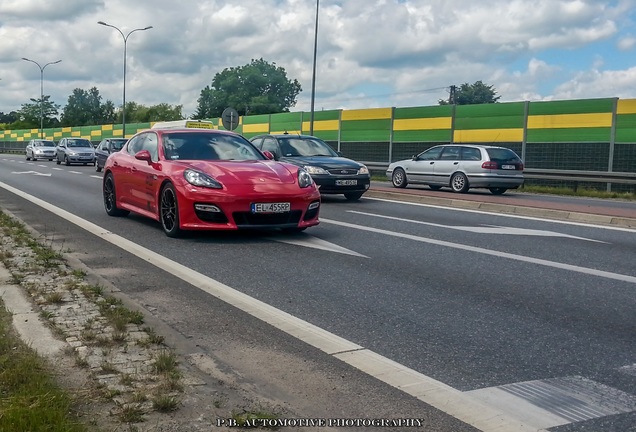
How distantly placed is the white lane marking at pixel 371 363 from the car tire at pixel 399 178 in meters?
17.5

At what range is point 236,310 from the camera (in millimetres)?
5875

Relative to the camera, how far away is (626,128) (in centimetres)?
2484

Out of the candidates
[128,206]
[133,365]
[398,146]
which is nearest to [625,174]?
[398,146]

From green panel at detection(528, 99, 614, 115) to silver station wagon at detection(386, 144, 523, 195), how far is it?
510 centimetres

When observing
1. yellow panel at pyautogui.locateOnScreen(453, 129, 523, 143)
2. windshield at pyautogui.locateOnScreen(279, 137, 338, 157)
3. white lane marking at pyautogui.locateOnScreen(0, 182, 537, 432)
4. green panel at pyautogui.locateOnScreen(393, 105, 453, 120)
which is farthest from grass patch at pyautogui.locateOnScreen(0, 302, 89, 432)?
green panel at pyautogui.locateOnScreen(393, 105, 453, 120)

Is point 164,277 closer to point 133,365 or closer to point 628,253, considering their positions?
point 133,365

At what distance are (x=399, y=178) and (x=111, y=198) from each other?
13765mm

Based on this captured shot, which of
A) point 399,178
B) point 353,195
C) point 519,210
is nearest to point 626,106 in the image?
point 399,178

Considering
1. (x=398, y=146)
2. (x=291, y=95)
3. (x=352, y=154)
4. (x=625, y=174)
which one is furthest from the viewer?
(x=291, y=95)

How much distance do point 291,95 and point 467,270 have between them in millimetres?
113303

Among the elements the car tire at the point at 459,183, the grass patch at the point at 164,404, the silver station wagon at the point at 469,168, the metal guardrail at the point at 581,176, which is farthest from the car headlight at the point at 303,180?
the metal guardrail at the point at 581,176

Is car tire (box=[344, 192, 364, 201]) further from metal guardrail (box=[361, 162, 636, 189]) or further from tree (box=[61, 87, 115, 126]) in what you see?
tree (box=[61, 87, 115, 126])

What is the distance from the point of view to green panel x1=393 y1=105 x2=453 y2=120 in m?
31.2

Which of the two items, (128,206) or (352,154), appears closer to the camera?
(128,206)
